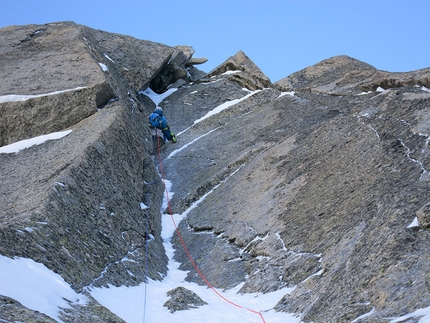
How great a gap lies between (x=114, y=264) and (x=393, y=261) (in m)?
7.26

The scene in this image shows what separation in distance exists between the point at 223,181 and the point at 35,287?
39.5 feet

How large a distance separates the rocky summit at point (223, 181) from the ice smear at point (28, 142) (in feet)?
0.58

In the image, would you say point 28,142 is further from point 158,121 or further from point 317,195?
point 317,195

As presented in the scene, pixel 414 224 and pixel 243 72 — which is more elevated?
pixel 243 72

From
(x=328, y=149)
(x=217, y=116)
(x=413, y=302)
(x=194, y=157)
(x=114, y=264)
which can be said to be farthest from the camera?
(x=217, y=116)

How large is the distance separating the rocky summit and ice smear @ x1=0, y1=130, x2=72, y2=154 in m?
0.18

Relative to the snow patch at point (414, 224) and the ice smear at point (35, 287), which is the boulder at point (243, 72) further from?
the ice smear at point (35, 287)

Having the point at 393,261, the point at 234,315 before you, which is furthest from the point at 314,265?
the point at 393,261

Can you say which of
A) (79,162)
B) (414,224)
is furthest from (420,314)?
(79,162)

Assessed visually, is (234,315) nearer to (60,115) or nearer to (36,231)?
(36,231)

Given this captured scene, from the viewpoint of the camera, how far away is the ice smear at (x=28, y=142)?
70.4 feet

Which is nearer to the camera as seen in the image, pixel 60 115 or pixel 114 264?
pixel 114 264

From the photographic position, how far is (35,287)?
10.4 meters

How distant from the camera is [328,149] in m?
19.2
